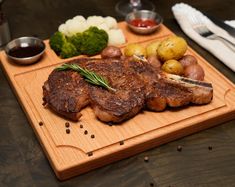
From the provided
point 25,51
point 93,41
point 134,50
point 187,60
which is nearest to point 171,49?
point 187,60

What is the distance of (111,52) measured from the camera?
A: 2117mm

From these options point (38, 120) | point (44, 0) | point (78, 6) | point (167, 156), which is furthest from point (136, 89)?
point (44, 0)

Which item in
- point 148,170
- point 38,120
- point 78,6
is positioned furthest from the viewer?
point 78,6

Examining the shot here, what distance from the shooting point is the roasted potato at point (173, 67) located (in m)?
1.95

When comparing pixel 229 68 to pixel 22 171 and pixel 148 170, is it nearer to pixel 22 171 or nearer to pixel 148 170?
pixel 148 170

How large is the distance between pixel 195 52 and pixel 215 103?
0.47 m

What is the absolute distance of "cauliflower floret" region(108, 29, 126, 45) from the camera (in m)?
2.31

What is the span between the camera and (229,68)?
7.34ft

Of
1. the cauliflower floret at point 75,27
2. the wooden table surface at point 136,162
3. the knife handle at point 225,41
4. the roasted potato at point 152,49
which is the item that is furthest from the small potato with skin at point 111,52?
the knife handle at point 225,41

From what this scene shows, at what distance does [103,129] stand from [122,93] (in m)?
0.19

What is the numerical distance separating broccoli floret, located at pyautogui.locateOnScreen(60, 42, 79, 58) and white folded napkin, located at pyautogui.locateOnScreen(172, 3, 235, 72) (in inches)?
30.7

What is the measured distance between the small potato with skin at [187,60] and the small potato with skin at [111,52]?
1.12 ft

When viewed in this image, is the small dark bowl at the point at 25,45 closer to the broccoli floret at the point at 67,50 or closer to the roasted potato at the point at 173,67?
the broccoli floret at the point at 67,50

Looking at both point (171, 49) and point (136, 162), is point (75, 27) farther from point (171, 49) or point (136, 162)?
point (136, 162)
